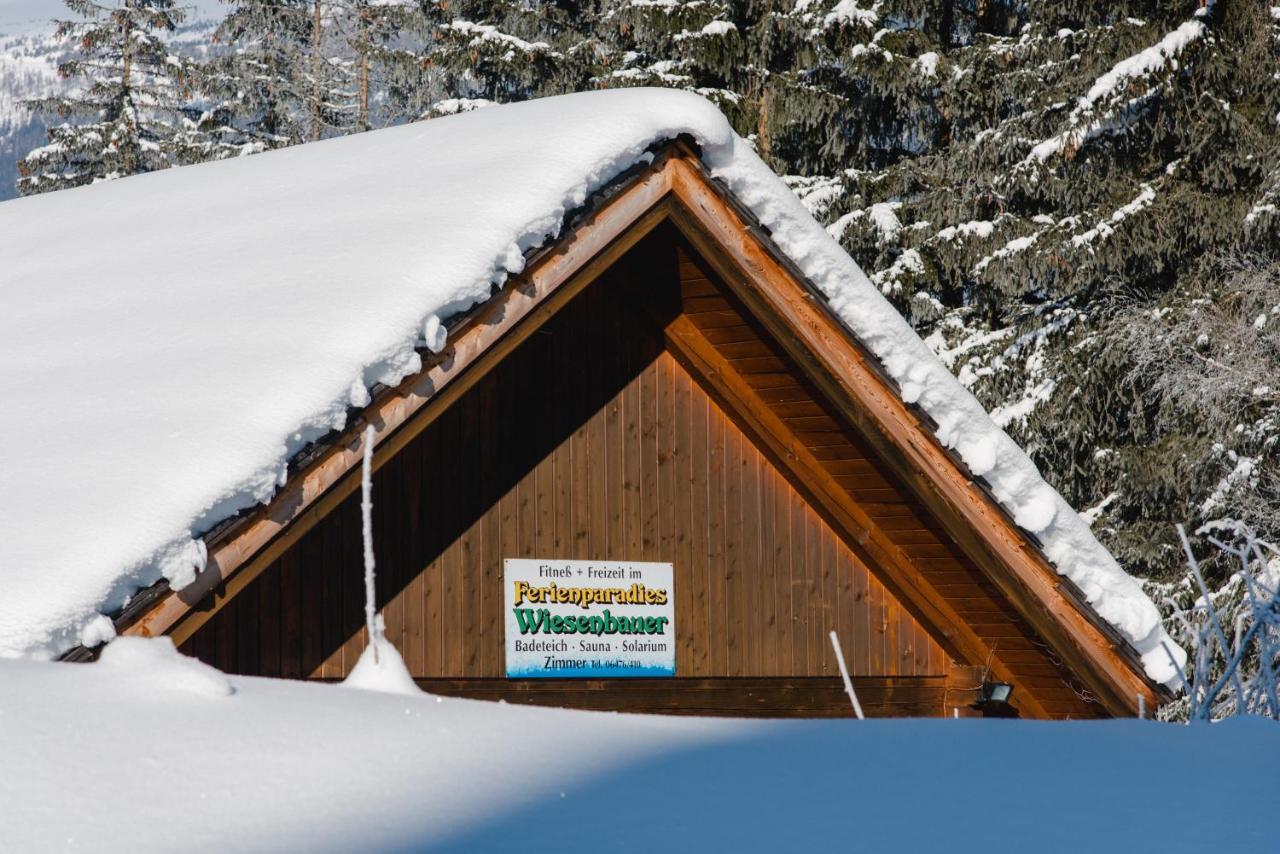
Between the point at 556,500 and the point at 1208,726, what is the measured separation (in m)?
4.47

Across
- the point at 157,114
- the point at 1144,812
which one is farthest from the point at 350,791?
the point at 157,114

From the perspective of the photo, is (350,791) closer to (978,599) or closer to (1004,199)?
(978,599)

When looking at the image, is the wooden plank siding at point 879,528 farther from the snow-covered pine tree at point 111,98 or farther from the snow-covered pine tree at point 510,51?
the snow-covered pine tree at point 111,98

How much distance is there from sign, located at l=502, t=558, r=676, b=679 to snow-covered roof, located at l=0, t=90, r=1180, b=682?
1.72m

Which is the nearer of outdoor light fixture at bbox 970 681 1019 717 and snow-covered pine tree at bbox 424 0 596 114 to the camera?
outdoor light fixture at bbox 970 681 1019 717

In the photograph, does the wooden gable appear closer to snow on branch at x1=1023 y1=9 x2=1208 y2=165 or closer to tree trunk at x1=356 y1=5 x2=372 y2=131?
snow on branch at x1=1023 y1=9 x2=1208 y2=165

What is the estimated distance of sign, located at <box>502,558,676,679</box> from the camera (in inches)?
282

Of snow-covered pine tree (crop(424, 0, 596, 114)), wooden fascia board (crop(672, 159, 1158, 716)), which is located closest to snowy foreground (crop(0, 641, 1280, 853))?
wooden fascia board (crop(672, 159, 1158, 716))

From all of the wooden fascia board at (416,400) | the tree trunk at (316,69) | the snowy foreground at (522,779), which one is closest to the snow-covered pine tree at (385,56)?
the tree trunk at (316,69)

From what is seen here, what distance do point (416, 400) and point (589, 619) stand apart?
7.94 ft

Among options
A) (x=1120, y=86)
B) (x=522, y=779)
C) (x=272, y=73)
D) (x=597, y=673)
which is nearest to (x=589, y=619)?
(x=597, y=673)

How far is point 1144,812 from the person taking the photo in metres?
2.36

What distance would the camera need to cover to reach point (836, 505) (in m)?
8.12

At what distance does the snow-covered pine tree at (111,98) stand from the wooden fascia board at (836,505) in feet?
83.1
